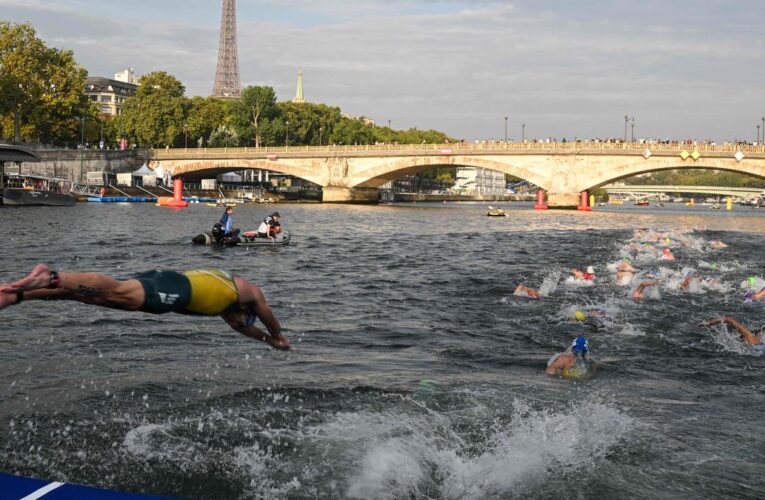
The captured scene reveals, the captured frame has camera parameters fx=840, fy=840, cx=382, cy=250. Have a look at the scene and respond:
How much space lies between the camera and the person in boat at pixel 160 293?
602 centimetres

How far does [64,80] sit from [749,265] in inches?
3071

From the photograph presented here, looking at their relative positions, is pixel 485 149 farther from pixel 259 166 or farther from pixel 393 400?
pixel 393 400

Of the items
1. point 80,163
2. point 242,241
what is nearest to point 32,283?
point 242,241

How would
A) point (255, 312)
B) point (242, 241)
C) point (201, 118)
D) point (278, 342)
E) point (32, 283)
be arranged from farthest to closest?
point (201, 118)
point (242, 241)
point (278, 342)
point (255, 312)
point (32, 283)

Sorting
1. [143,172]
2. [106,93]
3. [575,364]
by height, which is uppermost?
[106,93]

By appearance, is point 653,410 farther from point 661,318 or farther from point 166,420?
point 661,318

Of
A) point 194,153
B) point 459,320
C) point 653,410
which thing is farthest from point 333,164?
point 653,410

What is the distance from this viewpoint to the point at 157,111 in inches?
4291

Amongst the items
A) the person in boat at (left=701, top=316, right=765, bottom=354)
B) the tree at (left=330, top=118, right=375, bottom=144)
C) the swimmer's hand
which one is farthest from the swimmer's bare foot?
the tree at (left=330, top=118, right=375, bottom=144)

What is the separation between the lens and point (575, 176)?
8675 cm

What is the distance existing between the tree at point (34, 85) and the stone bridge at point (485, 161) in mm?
14125

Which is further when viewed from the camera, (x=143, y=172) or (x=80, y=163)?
(x=143, y=172)

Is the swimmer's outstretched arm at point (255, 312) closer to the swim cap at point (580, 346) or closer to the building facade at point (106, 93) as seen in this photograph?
the swim cap at point (580, 346)

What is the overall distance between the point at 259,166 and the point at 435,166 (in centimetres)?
2168
